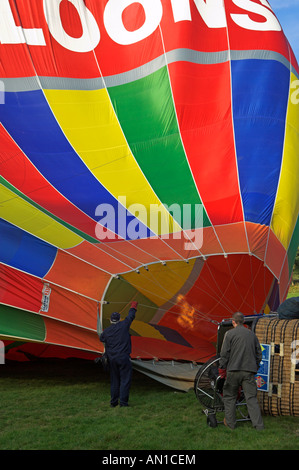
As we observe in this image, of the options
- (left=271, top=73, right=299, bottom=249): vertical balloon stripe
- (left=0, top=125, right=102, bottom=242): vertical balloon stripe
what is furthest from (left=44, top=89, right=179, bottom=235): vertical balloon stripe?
(left=271, top=73, right=299, bottom=249): vertical balloon stripe

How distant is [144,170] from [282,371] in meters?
3.08

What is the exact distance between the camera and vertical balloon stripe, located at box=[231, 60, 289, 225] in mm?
6285

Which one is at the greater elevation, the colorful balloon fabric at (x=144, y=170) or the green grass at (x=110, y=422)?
the colorful balloon fabric at (x=144, y=170)

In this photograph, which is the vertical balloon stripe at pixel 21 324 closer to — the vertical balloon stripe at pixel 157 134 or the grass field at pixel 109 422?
the grass field at pixel 109 422

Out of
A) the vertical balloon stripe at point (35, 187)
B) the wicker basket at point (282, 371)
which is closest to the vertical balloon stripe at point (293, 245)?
the wicker basket at point (282, 371)

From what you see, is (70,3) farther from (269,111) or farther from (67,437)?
(67,437)

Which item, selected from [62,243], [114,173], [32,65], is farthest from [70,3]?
[62,243]

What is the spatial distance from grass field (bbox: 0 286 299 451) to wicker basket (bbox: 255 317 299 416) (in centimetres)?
11

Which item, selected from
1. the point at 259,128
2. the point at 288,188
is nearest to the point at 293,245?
the point at 288,188

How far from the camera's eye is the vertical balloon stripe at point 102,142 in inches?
253

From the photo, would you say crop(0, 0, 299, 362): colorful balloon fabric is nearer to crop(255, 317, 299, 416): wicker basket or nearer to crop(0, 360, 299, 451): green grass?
crop(0, 360, 299, 451): green grass

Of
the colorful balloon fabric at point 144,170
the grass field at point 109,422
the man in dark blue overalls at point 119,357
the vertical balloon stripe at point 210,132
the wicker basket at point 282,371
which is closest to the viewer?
the grass field at point 109,422
